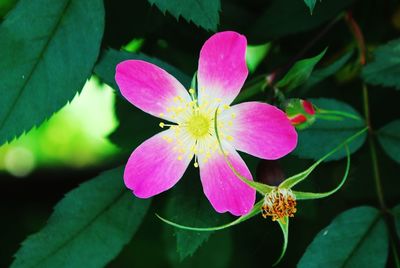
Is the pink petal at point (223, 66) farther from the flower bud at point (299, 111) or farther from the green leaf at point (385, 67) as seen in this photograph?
the green leaf at point (385, 67)

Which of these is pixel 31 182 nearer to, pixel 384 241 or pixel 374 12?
pixel 374 12

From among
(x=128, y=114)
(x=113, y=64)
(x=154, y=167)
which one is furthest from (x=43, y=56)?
(x=128, y=114)

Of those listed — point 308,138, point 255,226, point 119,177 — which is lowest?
point 255,226

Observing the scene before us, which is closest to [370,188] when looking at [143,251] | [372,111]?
[372,111]

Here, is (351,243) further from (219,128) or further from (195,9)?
(195,9)

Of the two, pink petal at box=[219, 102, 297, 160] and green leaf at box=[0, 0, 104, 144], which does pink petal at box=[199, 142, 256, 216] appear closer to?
pink petal at box=[219, 102, 297, 160]

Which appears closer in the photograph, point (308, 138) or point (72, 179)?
point (308, 138)

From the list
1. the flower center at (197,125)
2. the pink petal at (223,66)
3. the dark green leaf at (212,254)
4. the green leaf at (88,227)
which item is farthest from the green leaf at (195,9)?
the dark green leaf at (212,254)
